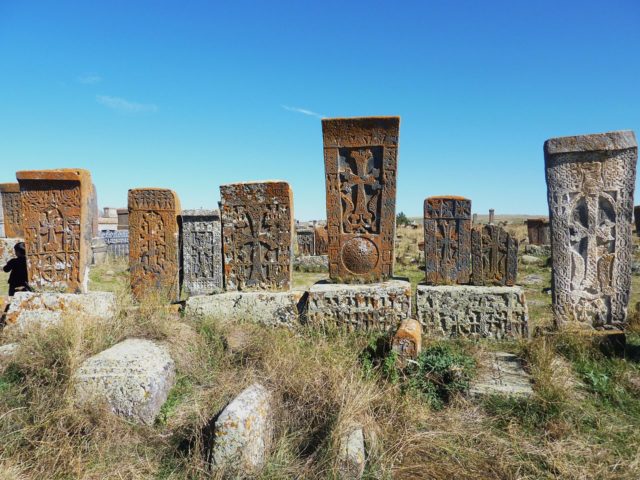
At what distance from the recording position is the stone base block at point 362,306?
151 inches

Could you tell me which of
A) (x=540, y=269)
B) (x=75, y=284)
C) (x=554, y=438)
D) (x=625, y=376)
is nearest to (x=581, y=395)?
(x=625, y=376)

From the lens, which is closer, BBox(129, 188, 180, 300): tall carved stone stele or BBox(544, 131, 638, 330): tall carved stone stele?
BBox(544, 131, 638, 330): tall carved stone stele

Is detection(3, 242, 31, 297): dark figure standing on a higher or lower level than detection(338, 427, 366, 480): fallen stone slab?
higher

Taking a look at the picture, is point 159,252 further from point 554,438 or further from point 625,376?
point 625,376

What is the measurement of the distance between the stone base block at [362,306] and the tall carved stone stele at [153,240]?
1576 millimetres

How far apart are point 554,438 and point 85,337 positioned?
2.98 metres

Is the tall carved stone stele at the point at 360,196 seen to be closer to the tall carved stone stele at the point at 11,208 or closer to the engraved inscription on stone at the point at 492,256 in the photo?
the engraved inscription on stone at the point at 492,256

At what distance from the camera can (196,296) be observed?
422cm

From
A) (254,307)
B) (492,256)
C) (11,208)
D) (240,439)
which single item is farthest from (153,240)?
(11,208)

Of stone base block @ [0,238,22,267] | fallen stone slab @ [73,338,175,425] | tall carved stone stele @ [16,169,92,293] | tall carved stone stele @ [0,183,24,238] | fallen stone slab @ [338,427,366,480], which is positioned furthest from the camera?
tall carved stone stele @ [0,183,24,238]

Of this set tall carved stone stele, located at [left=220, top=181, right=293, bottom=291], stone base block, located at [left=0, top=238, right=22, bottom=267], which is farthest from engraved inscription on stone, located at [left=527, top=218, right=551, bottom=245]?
stone base block, located at [left=0, top=238, right=22, bottom=267]

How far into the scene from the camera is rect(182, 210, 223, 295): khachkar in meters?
4.54

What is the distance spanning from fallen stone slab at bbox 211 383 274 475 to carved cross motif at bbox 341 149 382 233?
2230mm

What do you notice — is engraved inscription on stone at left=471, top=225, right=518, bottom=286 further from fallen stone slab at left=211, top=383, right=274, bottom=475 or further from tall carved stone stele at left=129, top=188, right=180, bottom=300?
tall carved stone stele at left=129, top=188, right=180, bottom=300
